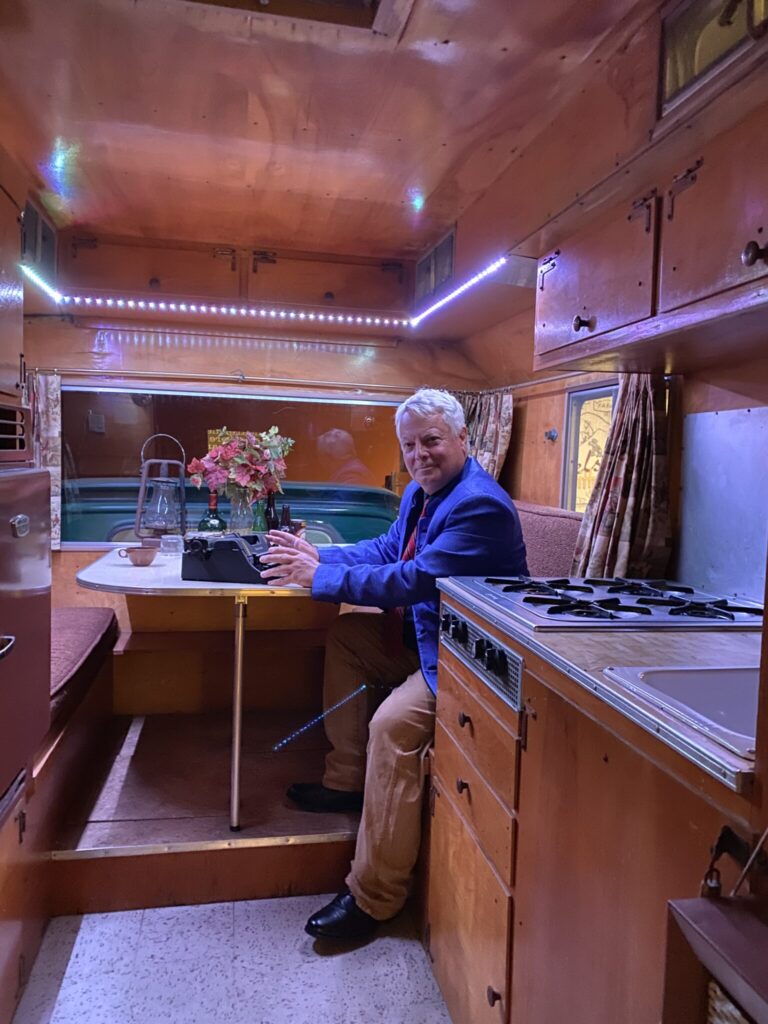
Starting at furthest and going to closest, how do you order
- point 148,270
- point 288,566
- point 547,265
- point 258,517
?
1. point 148,270
2. point 258,517
3. point 288,566
4. point 547,265

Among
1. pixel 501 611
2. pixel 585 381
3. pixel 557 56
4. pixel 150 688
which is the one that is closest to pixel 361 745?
pixel 501 611

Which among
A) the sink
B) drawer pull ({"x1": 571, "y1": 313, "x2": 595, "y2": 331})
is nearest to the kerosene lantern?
drawer pull ({"x1": 571, "y1": 313, "x2": 595, "y2": 331})

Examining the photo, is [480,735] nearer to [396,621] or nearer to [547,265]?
[396,621]

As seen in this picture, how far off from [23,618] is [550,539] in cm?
188

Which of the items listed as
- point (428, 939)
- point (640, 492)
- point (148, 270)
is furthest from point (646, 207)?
point (148, 270)

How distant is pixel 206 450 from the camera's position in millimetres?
3811

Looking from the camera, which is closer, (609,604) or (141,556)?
(609,604)

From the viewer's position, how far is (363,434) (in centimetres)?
409

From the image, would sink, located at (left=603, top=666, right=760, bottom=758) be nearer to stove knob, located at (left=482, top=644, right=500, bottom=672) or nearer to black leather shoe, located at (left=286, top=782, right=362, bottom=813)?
stove knob, located at (left=482, top=644, right=500, bottom=672)

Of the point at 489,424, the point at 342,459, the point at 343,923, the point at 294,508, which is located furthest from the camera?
the point at 294,508

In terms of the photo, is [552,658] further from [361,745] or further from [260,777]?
[260,777]

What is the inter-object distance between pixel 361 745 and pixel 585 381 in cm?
170

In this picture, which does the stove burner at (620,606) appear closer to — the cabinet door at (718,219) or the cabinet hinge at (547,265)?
the cabinet door at (718,219)

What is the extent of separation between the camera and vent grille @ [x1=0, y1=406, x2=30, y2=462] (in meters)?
1.48
